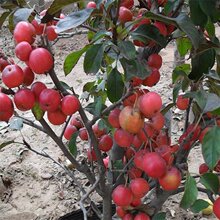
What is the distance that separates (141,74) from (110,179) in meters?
0.52

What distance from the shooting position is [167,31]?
850 millimetres

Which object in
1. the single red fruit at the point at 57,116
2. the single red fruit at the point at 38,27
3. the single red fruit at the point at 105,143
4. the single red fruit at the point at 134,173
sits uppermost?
the single red fruit at the point at 38,27

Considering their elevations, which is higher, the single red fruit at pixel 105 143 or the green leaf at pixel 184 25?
the green leaf at pixel 184 25

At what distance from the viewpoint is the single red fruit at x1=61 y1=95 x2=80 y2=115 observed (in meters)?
0.77

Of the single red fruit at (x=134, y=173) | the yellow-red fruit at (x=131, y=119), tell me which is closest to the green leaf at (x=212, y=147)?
the yellow-red fruit at (x=131, y=119)

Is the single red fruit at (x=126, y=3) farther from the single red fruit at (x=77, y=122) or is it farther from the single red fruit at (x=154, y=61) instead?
the single red fruit at (x=77, y=122)

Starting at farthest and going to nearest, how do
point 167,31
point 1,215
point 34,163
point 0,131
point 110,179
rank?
point 0,131 → point 34,163 → point 1,215 → point 110,179 → point 167,31

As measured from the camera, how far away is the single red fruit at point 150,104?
709mm

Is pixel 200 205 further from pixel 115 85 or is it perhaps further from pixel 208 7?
pixel 208 7

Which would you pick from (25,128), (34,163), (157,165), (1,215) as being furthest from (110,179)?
(25,128)

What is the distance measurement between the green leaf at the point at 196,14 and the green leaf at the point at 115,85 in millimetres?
222

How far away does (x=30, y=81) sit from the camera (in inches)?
30.7

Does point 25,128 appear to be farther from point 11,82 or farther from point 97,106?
point 11,82

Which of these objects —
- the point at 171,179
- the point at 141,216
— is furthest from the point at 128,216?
the point at 171,179
